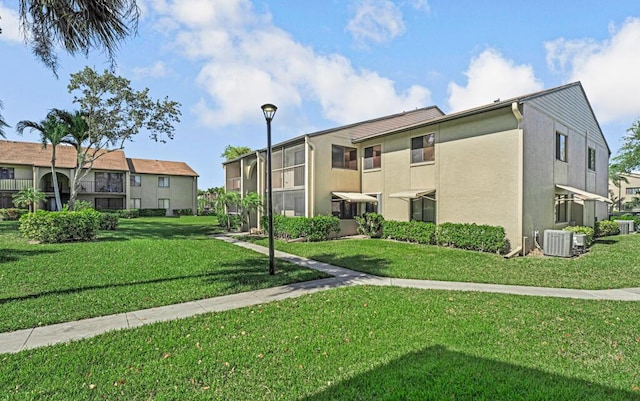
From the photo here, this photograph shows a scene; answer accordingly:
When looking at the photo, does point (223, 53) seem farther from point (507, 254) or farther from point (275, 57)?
point (507, 254)

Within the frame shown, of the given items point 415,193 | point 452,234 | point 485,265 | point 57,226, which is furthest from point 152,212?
point 485,265

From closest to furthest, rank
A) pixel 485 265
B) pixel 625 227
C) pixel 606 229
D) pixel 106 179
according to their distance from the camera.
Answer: pixel 485 265, pixel 606 229, pixel 625 227, pixel 106 179

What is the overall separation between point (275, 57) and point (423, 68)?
754cm

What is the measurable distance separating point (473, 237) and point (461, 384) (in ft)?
37.6

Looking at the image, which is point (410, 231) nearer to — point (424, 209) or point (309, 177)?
point (424, 209)

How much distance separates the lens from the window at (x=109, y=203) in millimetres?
39375

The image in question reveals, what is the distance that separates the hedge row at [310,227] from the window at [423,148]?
5603 millimetres

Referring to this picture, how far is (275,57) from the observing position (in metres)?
15.8

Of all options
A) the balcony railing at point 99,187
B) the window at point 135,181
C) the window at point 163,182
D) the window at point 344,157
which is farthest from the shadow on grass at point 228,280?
the window at point 163,182

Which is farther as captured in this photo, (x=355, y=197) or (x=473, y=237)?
(x=355, y=197)

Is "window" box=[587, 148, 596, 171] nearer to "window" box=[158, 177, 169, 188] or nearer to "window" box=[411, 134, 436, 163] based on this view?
"window" box=[411, 134, 436, 163]

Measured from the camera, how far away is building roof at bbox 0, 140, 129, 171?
33.8 m

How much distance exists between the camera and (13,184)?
33.3 m

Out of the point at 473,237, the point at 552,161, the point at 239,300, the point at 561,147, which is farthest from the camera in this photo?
the point at 561,147
